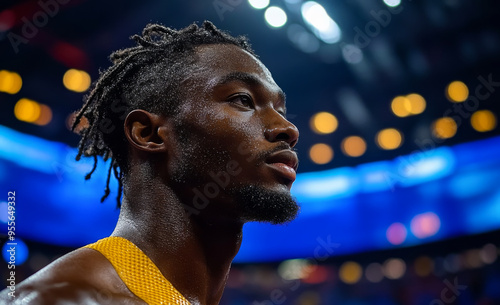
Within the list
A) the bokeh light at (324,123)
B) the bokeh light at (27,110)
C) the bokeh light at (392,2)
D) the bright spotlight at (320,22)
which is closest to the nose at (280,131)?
the bokeh light at (392,2)

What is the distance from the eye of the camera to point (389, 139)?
13203 mm

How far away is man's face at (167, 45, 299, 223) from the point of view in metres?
2.19

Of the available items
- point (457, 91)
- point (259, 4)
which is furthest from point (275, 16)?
point (457, 91)

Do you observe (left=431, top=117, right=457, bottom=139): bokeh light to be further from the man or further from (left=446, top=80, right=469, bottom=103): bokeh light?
the man

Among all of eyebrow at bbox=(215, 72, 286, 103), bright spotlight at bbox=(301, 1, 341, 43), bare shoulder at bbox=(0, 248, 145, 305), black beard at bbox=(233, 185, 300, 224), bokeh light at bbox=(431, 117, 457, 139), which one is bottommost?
bare shoulder at bbox=(0, 248, 145, 305)

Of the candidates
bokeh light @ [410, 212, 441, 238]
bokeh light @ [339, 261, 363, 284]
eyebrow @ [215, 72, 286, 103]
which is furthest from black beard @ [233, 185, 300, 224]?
bokeh light @ [339, 261, 363, 284]

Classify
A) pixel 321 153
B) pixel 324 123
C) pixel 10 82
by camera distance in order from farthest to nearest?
pixel 321 153 < pixel 324 123 < pixel 10 82

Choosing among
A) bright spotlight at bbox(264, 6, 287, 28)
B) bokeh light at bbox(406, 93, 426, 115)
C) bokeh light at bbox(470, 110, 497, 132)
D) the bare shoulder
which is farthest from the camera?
bokeh light at bbox(406, 93, 426, 115)

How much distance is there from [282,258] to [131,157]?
1234 cm

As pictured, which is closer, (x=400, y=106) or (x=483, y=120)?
(x=483, y=120)

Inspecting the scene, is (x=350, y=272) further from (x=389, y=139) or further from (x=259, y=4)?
(x=259, y=4)

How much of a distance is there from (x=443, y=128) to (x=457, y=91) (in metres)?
0.95

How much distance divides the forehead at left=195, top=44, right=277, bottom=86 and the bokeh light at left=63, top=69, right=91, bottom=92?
870 cm

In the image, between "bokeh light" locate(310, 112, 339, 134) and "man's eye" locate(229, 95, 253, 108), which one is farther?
"bokeh light" locate(310, 112, 339, 134)
